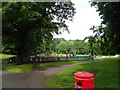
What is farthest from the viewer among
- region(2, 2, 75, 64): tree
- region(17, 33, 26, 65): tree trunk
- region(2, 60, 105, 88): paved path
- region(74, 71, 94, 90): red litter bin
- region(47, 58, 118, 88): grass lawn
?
region(17, 33, 26, 65): tree trunk

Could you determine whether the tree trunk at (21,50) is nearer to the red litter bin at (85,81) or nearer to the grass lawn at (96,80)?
the grass lawn at (96,80)

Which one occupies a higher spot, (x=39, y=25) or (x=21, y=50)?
(x=39, y=25)

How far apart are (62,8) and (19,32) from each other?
7818 millimetres

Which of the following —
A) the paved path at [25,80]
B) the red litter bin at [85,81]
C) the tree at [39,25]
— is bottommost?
the paved path at [25,80]

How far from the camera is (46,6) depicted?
1809 centimetres

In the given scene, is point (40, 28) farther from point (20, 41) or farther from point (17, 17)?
point (17, 17)

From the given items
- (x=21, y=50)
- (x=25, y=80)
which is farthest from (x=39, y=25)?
(x=25, y=80)

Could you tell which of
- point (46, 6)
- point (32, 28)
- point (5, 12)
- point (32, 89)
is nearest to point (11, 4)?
point (5, 12)

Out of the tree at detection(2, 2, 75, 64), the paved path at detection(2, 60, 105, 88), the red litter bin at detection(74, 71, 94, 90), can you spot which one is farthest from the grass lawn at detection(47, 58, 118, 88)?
the tree at detection(2, 2, 75, 64)

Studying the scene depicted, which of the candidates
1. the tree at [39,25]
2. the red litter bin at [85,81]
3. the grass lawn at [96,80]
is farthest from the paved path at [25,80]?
the tree at [39,25]

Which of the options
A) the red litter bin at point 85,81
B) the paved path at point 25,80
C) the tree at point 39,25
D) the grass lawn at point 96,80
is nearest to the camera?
the red litter bin at point 85,81

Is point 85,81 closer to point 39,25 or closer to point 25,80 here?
point 25,80

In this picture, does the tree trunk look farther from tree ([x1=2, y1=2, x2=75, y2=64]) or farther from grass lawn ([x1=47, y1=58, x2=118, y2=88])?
grass lawn ([x1=47, y1=58, x2=118, y2=88])

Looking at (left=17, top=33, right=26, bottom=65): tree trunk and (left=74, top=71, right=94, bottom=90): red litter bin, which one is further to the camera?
(left=17, top=33, right=26, bottom=65): tree trunk
